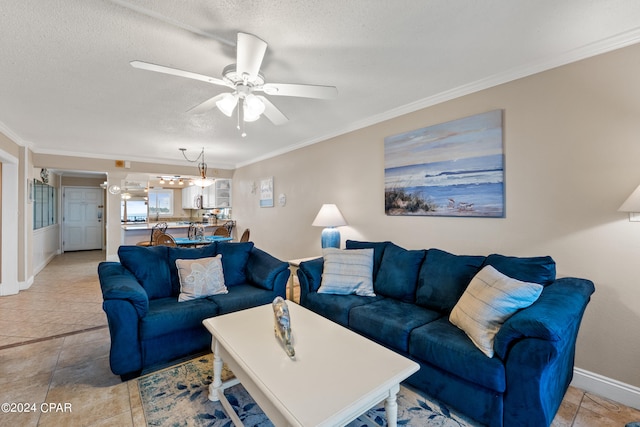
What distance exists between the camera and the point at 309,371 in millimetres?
1434

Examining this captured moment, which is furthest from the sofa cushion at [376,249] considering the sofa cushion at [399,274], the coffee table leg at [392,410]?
the coffee table leg at [392,410]

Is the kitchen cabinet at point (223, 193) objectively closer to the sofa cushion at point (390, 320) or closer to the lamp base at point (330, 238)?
the lamp base at point (330, 238)

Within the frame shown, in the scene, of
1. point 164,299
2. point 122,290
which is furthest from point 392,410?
point 164,299

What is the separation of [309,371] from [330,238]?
2.40 meters

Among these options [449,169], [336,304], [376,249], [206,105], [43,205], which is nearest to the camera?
[206,105]

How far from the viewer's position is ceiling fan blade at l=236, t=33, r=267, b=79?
156cm

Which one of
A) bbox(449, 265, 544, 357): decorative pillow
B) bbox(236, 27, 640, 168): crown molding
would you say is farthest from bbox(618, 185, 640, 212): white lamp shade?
bbox(236, 27, 640, 168): crown molding

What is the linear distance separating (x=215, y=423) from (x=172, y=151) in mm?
4987

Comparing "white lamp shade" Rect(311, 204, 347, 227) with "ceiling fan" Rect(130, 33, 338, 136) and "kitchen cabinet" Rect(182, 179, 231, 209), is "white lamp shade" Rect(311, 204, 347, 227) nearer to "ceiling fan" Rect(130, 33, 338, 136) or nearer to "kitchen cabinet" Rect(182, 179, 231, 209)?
"ceiling fan" Rect(130, 33, 338, 136)

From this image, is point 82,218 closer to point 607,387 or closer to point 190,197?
point 190,197

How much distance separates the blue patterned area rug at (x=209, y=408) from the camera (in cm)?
175

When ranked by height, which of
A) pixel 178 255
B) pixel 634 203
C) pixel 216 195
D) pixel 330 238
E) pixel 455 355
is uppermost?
pixel 216 195

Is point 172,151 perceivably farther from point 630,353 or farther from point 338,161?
point 630,353

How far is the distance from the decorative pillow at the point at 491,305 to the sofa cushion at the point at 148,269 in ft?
8.50
